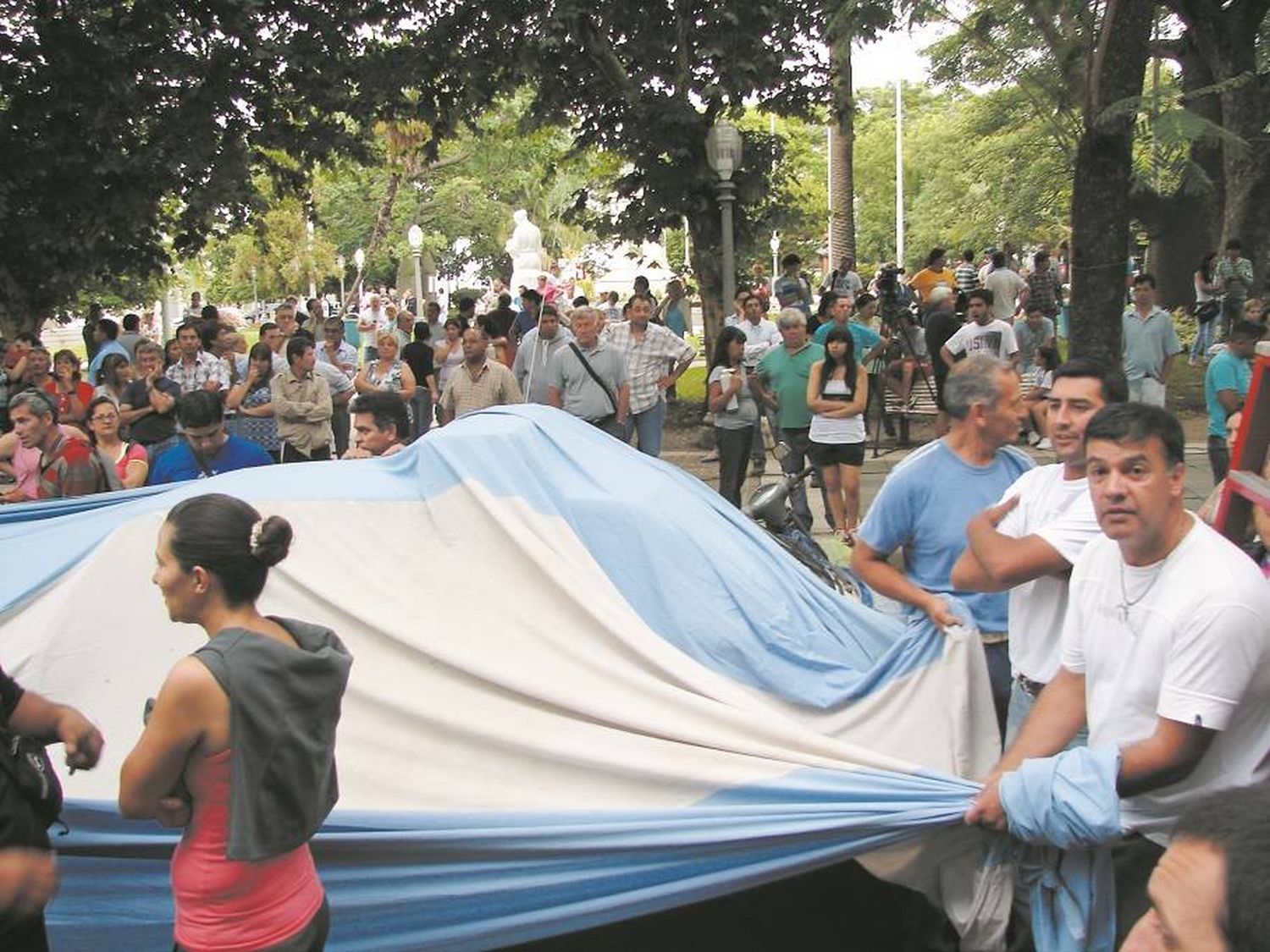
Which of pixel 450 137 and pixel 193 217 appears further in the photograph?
pixel 450 137

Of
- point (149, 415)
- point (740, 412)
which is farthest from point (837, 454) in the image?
point (149, 415)

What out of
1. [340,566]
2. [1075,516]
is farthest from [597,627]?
[1075,516]

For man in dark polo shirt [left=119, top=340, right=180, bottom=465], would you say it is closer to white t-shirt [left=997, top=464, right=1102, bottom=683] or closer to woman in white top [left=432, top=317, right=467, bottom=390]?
woman in white top [left=432, top=317, right=467, bottom=390]

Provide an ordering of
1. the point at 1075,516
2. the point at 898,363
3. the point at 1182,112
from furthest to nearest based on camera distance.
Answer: the point at 898,363
the point at 1182,112
the point at 1075,516

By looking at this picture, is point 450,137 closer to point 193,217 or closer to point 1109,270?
point 193,217

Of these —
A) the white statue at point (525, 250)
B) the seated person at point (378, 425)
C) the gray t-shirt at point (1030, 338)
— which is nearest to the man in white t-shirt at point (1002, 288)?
the gray t-shirt at point (1030, 338)

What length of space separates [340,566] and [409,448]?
0.63m

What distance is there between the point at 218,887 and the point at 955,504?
2.63 m

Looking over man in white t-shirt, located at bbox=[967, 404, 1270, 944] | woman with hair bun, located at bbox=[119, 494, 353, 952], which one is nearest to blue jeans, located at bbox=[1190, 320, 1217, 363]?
man in white t-shirt, located at bbox=[967, 404, 1270, 944]

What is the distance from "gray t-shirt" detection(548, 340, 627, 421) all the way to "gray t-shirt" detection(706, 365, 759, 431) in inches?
28.8

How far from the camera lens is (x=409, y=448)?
15.8 feet

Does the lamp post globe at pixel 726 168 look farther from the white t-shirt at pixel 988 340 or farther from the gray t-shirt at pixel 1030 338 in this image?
the gray t-shirt at pixel 1030 338

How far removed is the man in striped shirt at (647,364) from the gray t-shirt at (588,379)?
43cm

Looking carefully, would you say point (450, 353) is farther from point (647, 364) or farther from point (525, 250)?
point (525, 250)
